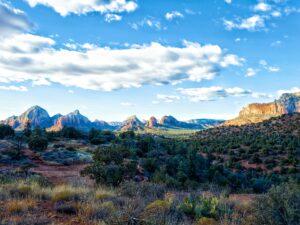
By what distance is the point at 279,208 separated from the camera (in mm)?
6582

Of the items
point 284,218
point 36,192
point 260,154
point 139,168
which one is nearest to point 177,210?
point 284,218

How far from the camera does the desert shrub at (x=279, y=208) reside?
6.25 metres

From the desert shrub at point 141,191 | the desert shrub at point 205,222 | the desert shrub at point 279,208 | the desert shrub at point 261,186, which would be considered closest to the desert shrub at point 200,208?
the desert shrub at point 205,222

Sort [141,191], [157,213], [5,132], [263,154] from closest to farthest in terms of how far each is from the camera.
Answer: [157,213]
[141,191]
[263,154]
[5,132]

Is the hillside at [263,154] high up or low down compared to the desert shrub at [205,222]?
down

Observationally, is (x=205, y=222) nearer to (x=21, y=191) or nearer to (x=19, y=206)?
(x=19, y=206)

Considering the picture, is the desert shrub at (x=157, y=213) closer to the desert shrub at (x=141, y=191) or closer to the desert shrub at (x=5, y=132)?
the desert shrub at (x=141, y=191)

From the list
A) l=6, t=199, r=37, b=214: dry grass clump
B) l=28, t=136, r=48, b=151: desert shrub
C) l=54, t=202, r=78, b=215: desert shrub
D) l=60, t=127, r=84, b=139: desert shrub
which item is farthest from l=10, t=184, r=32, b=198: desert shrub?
l=60, t=127, r=84, b=139: desert shrub

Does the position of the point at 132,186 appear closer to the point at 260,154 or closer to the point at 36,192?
the point at 36,192

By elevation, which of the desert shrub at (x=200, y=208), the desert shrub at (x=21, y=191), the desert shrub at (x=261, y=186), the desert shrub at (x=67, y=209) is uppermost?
the desert shrub at (x=21, y=191)

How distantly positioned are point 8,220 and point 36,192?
3.58 metres

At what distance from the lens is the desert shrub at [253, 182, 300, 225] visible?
6.25 metres

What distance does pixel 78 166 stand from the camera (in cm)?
2828

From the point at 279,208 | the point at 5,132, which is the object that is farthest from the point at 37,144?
the point at 279,208
